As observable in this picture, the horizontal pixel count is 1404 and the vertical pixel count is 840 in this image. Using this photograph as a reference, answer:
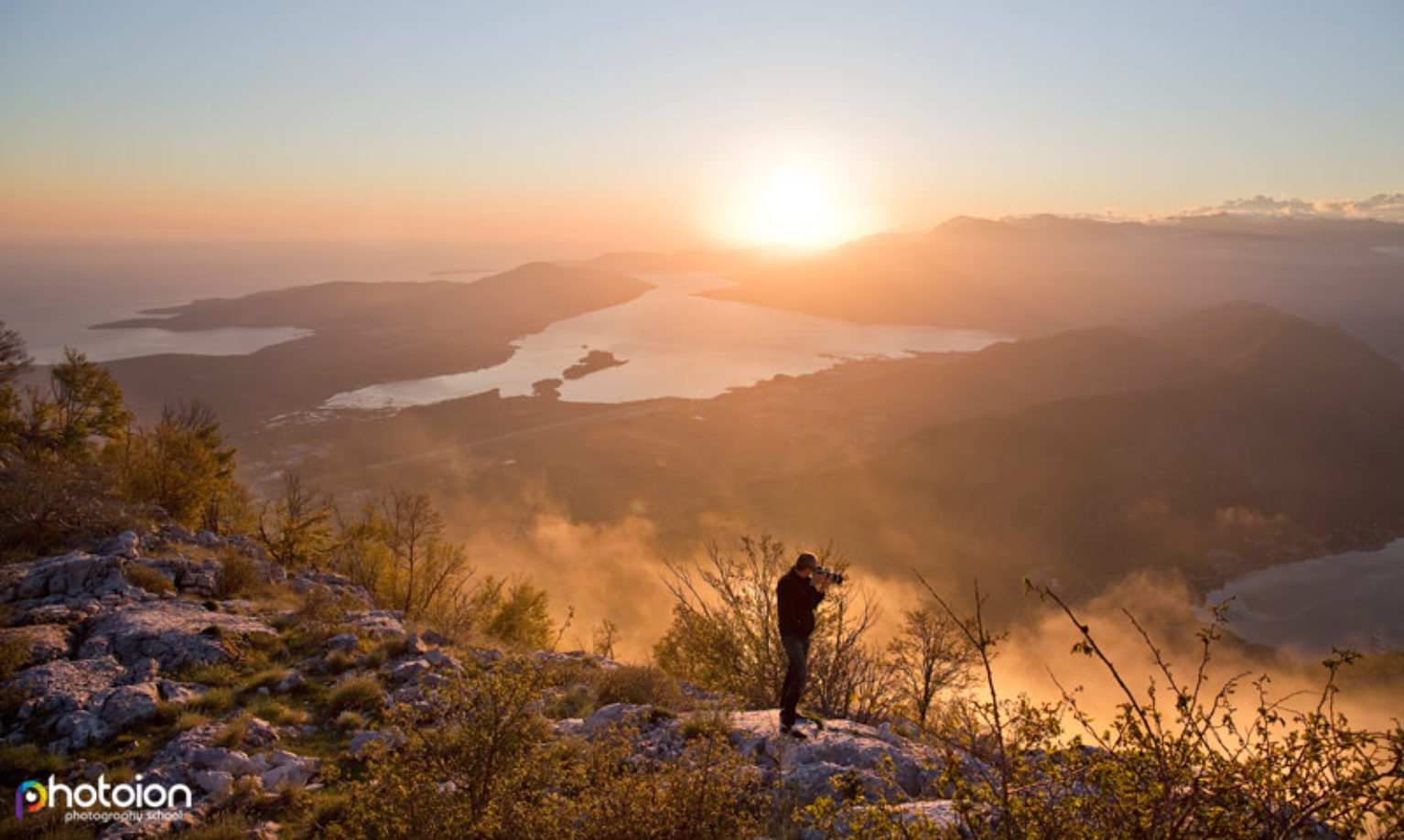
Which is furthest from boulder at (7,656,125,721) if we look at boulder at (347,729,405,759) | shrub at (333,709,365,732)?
boulder at (347,729,405,759)

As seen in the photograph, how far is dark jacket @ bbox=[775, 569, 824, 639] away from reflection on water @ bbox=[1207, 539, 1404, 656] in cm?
6944

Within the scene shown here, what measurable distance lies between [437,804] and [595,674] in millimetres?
7868

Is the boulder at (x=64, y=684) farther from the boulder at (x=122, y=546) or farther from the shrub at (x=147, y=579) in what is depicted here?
the boulder at (x=122, y=546)

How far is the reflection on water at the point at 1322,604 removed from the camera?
6000cm

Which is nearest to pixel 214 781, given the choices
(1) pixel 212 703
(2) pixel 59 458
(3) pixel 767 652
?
(1) pixel 212 703

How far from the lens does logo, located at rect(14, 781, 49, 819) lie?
23.8ft

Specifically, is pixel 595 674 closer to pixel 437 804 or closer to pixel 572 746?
pixel 572 746

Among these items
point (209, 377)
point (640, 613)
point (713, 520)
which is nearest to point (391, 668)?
point (640, 613)

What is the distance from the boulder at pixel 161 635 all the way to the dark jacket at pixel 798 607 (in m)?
9.83

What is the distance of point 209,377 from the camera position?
5290 inches

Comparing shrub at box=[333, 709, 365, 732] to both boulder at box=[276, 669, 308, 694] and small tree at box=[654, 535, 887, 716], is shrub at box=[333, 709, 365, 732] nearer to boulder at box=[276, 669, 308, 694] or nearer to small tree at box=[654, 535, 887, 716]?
boulder at box=[276, 669, 308, 694]

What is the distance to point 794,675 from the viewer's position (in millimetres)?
8680

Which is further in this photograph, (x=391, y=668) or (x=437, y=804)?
(x=391, y=668)

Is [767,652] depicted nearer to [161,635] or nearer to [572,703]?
[572,703]
